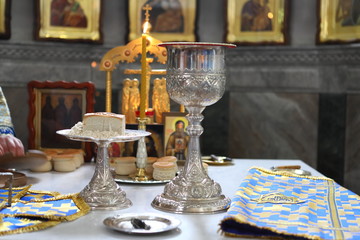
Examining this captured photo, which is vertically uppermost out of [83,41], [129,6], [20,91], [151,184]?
[129,6]

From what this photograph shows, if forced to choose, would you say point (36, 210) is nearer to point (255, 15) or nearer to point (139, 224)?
point (139, 224)

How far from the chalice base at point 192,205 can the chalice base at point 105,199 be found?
0.40 feet

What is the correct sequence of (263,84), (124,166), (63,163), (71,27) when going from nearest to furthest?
1. (124,166)
2. (63,163)
3. (71,27)
4. (263,84)

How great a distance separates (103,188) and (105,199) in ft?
0.18

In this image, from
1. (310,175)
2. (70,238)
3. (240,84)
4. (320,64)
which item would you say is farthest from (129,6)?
(70,238)

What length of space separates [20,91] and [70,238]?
3329 millimetres

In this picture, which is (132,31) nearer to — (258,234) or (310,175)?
(310,175)

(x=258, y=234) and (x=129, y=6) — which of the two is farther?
(x=129, y=6)

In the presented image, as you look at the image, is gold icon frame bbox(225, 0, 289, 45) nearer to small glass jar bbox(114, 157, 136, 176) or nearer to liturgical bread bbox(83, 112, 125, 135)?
small glass jar bbox(114, 157, 136, 176)

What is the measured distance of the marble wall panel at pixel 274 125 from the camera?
4980 millimetres

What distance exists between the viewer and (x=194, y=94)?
Result: 2.13 meters

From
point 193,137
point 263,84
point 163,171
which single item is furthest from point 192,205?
point 263,84

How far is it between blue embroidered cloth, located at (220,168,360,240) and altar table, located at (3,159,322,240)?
0.08 metres

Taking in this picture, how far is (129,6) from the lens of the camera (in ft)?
16.2
